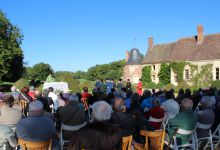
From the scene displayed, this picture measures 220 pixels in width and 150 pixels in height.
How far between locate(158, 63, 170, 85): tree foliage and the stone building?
0.69m

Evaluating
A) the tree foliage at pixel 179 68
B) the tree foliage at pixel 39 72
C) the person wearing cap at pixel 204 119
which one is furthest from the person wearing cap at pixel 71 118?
the tree foliage at pixel 39 72

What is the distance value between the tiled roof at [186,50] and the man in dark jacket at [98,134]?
3430 centimetres

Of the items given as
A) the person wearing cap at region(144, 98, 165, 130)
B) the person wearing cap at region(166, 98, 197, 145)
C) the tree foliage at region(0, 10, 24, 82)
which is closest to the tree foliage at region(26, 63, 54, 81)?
the tree foliage at region(0, 10, 24, 82)

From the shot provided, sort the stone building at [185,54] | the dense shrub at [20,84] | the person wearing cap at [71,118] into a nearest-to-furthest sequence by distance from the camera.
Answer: the person wearing cap at [71,118], the dense shrub at [20,84], the stone building at [185,54]

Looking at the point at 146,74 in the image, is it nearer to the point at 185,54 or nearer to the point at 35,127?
the point at 185,54

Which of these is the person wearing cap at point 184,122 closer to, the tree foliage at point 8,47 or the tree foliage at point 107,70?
the tree foliage at point 8,47

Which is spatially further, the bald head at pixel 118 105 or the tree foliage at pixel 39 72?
the tree foliage at pixel 39 72

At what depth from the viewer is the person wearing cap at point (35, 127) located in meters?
5.20

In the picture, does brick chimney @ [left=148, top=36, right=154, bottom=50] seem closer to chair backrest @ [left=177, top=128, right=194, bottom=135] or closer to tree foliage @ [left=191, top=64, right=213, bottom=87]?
tree foliage @ [left=191, top=64, right=213, bottom=87]

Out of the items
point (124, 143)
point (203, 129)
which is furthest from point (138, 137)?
point (124, 143)

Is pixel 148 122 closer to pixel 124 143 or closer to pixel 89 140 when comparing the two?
pixel 124 143

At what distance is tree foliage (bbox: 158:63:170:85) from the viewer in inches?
1628

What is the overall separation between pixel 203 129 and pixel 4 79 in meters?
42.4

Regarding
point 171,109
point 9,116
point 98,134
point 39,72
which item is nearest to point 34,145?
point 98,134
